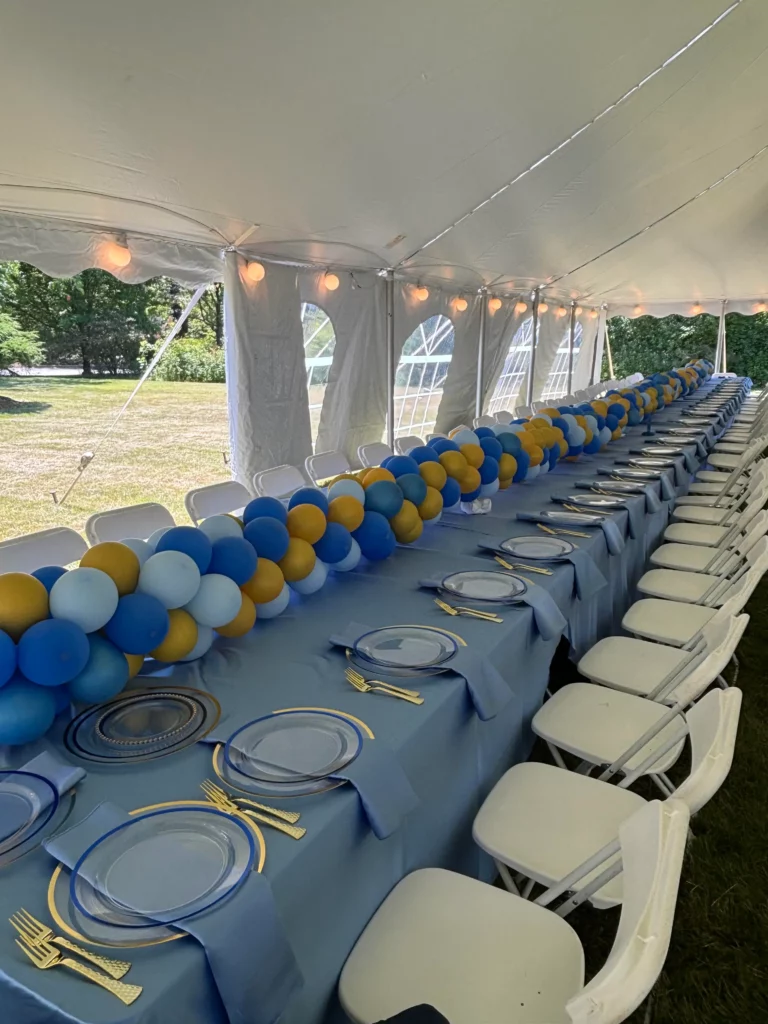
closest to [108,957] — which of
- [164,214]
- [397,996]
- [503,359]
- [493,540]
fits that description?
[397,996]

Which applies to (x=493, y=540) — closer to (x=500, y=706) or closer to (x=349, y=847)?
(x=500, y=706)

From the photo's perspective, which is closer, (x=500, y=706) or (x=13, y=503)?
(x=500, y=706)

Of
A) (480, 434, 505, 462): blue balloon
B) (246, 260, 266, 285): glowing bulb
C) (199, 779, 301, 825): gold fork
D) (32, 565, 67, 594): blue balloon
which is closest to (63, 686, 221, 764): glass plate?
(199, 779, 301, 825): gold fork

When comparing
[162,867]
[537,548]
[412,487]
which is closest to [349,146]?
[412,487]

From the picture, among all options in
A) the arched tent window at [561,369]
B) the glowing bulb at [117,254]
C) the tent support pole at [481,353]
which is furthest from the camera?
the arched tent window at [561,369]

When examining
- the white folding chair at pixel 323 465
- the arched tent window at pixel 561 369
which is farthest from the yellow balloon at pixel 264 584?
the arched tent window at pixel 561 369

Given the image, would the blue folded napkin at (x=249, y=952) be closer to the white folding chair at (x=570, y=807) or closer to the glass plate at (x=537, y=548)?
the white folding chair at (x=570, y=807)

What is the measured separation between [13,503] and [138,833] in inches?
394

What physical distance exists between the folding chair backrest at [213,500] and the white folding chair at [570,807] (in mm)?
2074

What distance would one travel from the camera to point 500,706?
5.39 ft

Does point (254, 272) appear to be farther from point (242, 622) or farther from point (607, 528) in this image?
point (242, 622)

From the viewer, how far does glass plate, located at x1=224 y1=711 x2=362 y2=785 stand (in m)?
1.22

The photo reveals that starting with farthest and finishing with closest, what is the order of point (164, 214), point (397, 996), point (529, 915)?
point (164, 214) < point (529, 915) < point (397, 996)

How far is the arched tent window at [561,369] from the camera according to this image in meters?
12.6
